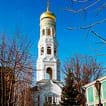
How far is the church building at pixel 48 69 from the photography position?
190ft

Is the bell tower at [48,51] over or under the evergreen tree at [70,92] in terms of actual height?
over

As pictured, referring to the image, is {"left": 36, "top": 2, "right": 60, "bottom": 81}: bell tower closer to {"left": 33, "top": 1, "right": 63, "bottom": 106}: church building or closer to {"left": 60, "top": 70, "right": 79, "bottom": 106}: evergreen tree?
{"left": 33, "top": 1, "right": 63, "bottom": 106}: church building

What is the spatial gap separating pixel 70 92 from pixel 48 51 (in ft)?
57.9

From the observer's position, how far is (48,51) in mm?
59562

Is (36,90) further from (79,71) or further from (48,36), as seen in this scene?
(79,71)

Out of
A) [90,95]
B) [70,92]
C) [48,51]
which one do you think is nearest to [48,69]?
[48,51]

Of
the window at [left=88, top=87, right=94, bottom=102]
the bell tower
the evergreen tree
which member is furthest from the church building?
the window at [left=88, top=87, right=94, bottom=102]

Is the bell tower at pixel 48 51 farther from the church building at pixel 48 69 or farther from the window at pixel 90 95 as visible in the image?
the window at pixel 90 95

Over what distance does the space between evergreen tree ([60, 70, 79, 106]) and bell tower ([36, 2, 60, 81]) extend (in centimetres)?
1425

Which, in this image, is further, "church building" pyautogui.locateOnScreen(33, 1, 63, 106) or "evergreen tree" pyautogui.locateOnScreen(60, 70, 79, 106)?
"church building" pyautogui.locateOnScreen(33, 1, 63, 106)

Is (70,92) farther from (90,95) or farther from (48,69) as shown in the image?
(48,69)

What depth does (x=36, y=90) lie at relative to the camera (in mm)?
58312

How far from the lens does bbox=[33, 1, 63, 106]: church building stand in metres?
58.0

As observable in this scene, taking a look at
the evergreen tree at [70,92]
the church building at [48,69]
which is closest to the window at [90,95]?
the evergreen tree at [70,92]
